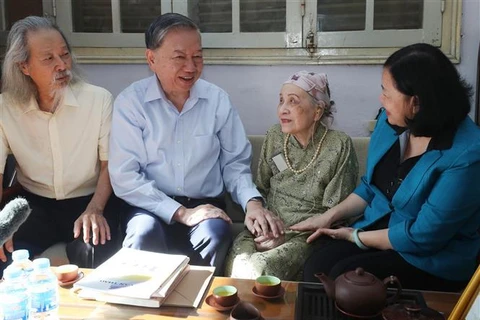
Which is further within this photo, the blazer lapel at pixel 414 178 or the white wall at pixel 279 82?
the white wall at pixel 279 82

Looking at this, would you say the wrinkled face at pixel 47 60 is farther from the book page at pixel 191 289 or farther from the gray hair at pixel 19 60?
the book page at pixel 191 289

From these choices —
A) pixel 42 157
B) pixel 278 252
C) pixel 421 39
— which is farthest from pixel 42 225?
pixel 421 39

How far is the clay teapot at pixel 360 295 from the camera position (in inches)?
51.4

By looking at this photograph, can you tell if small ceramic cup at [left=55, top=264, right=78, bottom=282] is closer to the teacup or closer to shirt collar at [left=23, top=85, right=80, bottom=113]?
the teacup

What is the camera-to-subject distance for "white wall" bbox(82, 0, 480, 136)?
9.30 ft

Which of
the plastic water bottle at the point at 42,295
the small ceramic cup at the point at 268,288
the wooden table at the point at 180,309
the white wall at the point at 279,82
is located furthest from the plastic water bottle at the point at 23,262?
the white wall at the point at 279,82

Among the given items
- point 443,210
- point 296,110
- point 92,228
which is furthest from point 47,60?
point 443,210

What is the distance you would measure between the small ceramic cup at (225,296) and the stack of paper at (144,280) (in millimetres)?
59

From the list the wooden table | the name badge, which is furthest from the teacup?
the name badge

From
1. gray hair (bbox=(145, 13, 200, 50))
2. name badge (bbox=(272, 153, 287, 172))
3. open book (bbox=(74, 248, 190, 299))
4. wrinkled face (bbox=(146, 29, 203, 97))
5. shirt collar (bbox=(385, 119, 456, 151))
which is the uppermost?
gray hair (bbox=(145, 13, 200, 50))

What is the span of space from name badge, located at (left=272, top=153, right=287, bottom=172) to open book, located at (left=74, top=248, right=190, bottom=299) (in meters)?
0.79

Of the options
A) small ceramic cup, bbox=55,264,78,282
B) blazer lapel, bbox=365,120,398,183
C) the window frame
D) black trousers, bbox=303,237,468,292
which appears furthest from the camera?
the window frame

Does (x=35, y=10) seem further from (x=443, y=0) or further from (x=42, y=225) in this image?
(x=443, y=0)

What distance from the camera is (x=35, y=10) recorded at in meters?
3.23
